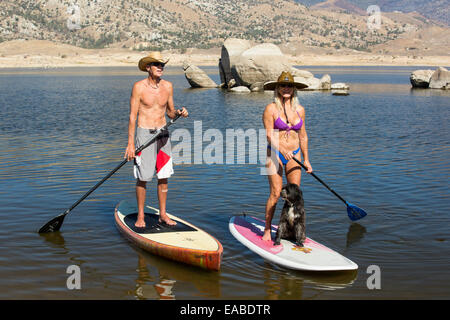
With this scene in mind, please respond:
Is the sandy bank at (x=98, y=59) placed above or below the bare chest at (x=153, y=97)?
above

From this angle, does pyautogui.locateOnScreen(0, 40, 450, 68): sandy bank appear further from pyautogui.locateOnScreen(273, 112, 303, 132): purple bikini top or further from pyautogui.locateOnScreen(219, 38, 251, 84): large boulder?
pyautogui.locateOnScreen(273, 112, 303, 132): purple bikini top

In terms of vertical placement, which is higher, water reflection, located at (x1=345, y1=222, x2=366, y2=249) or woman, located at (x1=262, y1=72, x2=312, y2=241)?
woman, located at (x1=262, y1=72, x2=312, y2=241)

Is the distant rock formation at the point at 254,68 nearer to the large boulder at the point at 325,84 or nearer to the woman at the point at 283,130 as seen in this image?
the large boulder at the point at 325,84

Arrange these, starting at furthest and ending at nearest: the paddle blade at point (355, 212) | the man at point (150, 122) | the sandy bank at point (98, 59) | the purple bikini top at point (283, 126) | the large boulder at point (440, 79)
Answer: the sandy bank at point (98, 59), the large boulder at point (440, 79), the paddle blade at point (355, 212), the man at point (150, 122), the purple bikini top at point (283, 126)

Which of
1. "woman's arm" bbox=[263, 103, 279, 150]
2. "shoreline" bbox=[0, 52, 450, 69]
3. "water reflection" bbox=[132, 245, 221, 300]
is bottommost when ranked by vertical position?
"water reflection" bbox=[132, 245, 221, 300]

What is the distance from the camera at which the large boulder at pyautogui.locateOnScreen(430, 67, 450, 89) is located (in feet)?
136

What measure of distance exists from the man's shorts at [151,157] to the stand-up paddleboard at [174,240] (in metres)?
0.81

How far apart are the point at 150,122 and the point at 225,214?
2494 millimetres

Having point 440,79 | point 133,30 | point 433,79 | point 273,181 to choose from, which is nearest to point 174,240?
point 273,181

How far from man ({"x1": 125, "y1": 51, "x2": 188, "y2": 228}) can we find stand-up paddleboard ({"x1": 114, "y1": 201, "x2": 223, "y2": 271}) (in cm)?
22

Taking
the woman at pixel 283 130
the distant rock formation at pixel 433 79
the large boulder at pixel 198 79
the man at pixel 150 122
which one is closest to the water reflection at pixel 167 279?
the man at pixel 150 122

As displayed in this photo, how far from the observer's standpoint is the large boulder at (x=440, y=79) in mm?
41531

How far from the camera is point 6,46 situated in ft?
416

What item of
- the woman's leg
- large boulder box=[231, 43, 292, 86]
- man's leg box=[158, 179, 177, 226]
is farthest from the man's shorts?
large boulder box=[231, 43, 292, 86]
